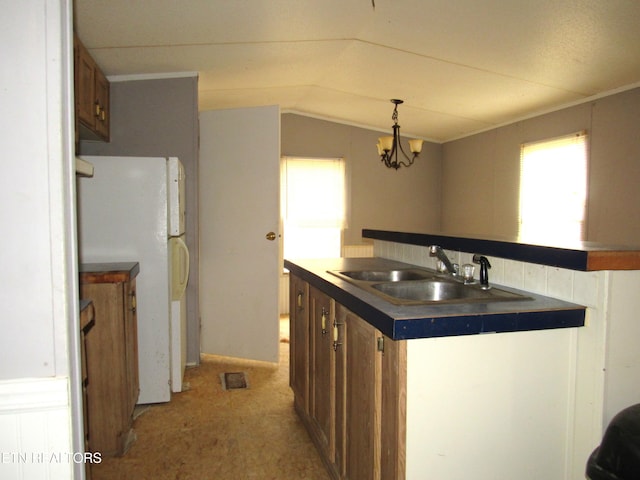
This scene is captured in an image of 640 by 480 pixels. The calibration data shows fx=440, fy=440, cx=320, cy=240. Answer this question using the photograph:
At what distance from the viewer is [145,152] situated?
3.30 metres

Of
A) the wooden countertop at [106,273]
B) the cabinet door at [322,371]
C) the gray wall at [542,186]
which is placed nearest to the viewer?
the cabinet door at [322,371]

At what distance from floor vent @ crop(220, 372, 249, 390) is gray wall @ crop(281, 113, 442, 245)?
2689mm

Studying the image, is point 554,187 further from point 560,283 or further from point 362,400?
point 362,400

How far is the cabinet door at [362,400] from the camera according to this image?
4.51ft

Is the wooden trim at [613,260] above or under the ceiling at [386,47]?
under

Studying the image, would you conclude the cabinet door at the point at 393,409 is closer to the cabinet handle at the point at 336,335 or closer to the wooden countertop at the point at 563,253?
the cabinet handle at the point at 336,335

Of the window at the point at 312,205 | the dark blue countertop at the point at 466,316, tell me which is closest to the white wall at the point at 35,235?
the dark blue countertop at the point at 466,316

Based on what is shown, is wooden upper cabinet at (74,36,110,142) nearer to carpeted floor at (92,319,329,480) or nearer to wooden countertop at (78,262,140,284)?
wooden countertop at (78,262,140,284)

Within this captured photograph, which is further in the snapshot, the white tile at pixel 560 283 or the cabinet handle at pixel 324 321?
the cabinet handle at pixel 324 321

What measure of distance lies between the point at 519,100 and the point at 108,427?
3.99m

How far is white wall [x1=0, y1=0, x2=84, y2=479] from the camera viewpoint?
2.72 ft

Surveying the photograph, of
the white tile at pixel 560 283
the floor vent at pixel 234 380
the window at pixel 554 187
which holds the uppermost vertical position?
the window at pixel 554 187

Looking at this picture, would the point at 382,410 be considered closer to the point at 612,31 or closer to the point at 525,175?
the point at 612,31

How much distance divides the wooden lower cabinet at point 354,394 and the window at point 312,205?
3262mm
